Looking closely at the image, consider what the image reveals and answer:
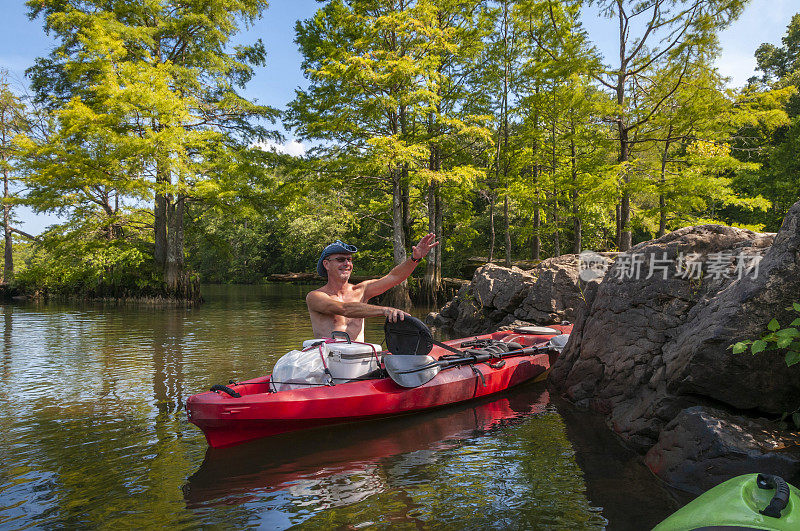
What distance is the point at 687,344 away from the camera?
4.02 m

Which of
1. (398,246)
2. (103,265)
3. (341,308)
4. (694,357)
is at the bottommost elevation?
(694,357)

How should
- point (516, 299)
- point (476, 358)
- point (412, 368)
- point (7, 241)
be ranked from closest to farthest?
point (412, 368)
point (476, 358)
point (516, 299)
point (7, 241)

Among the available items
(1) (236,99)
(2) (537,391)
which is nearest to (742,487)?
(2) (537,391)

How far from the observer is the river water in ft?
9.83

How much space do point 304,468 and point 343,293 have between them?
75.7 inches

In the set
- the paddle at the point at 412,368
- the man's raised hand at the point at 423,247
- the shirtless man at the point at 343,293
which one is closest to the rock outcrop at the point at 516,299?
the paddle at the point at 412,368

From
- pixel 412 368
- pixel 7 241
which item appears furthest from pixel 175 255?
pixel 412 368

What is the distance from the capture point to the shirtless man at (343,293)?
4.96 metres

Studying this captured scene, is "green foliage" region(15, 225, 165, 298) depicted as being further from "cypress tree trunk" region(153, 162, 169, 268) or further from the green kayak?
the green kayak

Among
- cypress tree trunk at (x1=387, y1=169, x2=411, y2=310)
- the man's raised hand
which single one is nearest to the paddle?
the man's raised hand

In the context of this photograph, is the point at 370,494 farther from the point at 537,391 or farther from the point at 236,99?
the point at 236,99

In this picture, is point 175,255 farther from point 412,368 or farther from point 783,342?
point 783,342

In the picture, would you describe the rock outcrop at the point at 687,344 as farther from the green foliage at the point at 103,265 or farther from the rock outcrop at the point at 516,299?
the green foliage at the point at 103,265

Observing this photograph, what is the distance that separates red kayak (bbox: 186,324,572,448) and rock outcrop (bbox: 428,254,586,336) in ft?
12.4
